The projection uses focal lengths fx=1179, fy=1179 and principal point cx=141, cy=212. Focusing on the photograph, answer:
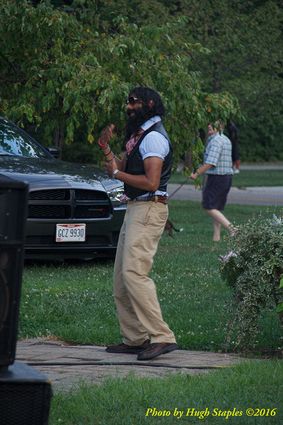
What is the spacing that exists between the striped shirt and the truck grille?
372cm

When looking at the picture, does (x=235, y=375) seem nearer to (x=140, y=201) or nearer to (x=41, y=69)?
(x=140, y=201)

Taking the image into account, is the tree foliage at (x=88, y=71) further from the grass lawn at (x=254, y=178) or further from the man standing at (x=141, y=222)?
the grass lawn at (x=254, y=178)

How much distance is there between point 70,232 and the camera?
12.2 m

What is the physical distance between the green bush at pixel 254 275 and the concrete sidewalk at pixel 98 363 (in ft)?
0.76

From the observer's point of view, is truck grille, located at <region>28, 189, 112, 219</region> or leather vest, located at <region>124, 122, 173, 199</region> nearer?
leather vest, located at <region>124, 122, 173, 199</region>

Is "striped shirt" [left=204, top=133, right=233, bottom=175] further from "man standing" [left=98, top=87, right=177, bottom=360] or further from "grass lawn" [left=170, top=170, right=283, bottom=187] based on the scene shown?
"grass lawn" [left=170, top=170, right=283, bottom=187]

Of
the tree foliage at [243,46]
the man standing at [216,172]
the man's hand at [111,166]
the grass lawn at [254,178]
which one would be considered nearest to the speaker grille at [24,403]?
the man's hand at [111,166]

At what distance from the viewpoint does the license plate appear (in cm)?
1211

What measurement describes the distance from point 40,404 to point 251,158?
43347mm

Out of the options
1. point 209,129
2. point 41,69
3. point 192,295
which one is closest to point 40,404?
point 192,295

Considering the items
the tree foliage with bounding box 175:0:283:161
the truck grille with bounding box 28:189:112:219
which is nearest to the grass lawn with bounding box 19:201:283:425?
the truck grille with bounding box 28:189:112:219

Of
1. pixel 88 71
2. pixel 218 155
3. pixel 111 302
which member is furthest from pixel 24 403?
pixel 218 155

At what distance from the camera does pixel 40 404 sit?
4844mm

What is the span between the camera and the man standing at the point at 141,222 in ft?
26.1
